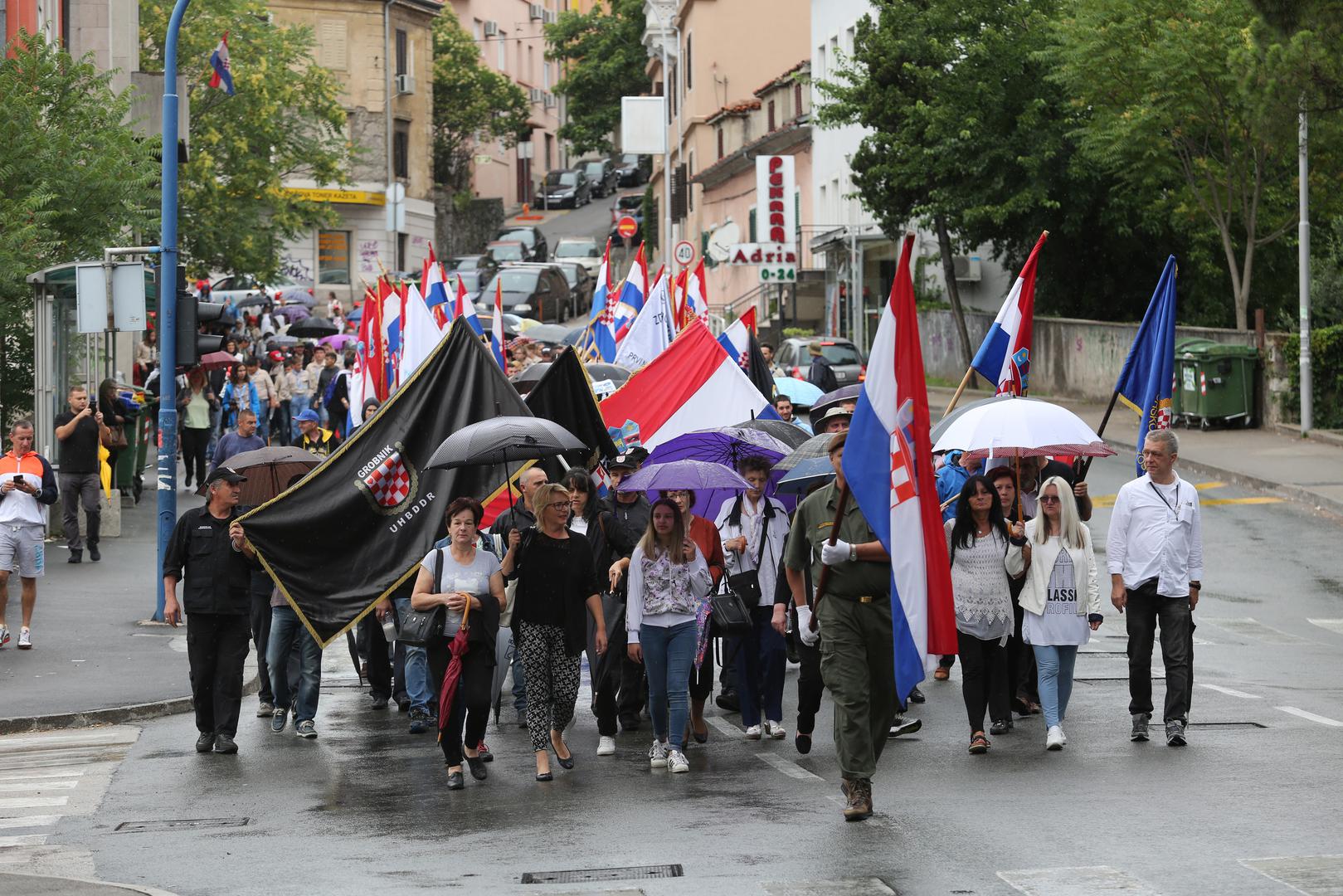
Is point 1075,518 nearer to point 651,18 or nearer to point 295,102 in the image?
point 295,102

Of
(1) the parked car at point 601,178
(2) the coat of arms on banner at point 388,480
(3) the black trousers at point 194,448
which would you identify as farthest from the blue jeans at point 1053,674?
(1) the parked car at point 601,178

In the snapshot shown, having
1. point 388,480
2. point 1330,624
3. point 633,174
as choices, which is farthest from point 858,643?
point 633,174

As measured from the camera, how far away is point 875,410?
989cm

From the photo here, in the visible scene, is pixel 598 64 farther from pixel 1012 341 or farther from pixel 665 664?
pixel 665 664

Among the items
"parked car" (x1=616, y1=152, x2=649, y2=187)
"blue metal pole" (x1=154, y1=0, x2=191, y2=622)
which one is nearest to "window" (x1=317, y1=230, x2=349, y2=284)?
"parked car" (x1=616, y1=152, x2=649, y2=187)

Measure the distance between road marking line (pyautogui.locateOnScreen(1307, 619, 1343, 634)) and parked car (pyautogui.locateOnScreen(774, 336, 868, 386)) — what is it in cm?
1925

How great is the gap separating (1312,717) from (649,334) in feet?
42.8

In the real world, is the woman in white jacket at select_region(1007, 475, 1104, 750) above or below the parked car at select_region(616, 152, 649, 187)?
below

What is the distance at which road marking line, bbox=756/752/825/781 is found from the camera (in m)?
10.7

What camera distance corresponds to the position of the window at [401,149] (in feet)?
243

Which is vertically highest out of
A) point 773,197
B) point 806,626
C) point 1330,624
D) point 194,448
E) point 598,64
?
point 598,64

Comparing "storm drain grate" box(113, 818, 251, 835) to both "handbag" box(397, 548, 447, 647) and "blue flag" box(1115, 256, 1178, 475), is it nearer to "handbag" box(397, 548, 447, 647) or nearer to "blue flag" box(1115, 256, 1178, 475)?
"handbag" box(397, 548, 447, 647)

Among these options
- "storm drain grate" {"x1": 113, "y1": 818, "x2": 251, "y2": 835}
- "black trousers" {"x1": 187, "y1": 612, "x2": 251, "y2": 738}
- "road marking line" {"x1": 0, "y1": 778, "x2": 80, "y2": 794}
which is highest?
"black trousers" {"x1": 187, "y1": 612, "x2": 251, "y2": 738}

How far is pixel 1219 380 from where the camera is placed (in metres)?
32.8
